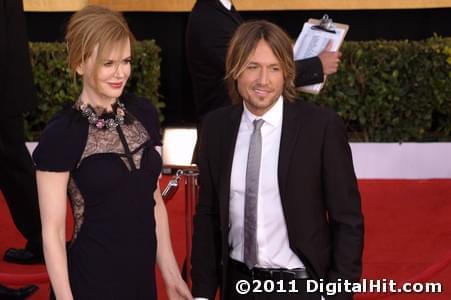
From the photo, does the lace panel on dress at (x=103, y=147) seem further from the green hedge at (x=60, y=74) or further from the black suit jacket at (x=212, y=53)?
the green hedge at (x=60, y=74)

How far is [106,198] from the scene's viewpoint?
117 inches

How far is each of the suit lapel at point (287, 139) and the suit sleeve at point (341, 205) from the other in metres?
0.10

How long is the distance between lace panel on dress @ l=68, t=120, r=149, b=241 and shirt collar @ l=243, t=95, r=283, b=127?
1.18 ft

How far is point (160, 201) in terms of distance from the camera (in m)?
3.25

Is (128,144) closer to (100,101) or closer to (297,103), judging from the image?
(100,101)

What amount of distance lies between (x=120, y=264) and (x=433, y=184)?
4.81 m

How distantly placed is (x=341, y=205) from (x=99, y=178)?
739 millimetres

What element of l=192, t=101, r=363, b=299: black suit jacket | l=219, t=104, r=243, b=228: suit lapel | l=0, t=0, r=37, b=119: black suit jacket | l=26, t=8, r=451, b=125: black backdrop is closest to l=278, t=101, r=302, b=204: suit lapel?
l=192, t=101, r=363, b=299: black suit jacket

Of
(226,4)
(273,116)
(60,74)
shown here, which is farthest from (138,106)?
(60,74)

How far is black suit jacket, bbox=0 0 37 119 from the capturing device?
520 cm

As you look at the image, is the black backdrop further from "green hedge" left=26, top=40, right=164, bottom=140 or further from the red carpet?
the red carpet

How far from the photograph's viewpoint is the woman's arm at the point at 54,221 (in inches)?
114

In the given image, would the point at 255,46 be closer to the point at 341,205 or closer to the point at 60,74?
the point at 341,205

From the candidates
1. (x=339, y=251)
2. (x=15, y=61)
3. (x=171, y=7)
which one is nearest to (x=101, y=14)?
(x=339, y=251)
